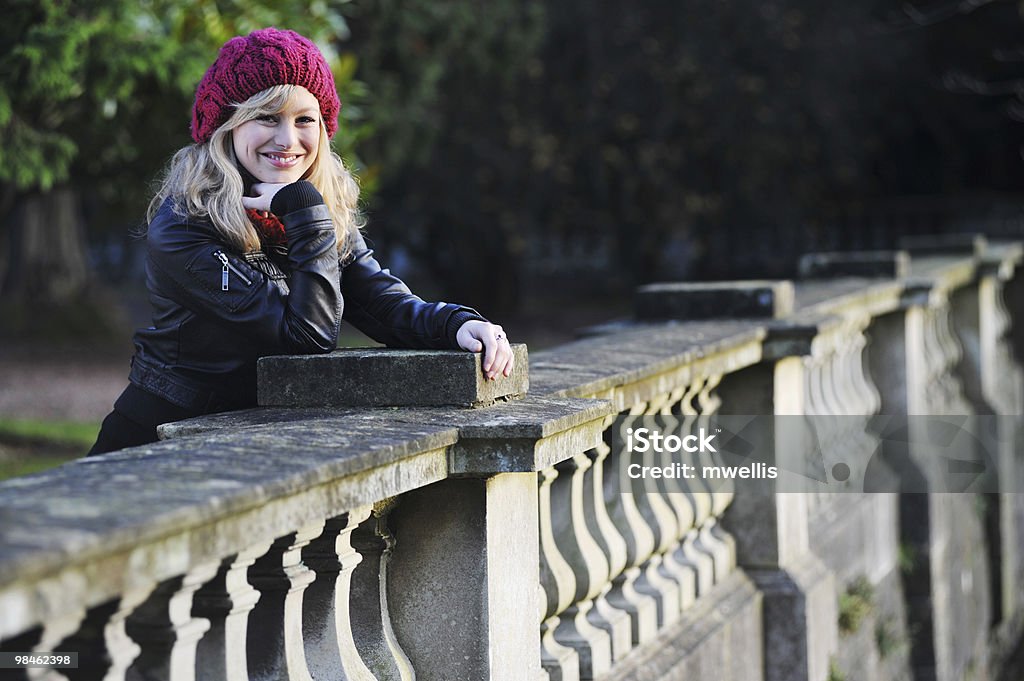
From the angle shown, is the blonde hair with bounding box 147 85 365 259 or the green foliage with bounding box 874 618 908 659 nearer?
the blonde hair with bounding box 147 85 365 259

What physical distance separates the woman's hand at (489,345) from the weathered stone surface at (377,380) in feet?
0.08

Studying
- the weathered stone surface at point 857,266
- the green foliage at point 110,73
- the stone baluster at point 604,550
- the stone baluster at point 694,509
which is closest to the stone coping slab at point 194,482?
the stone baluster at point 604,550

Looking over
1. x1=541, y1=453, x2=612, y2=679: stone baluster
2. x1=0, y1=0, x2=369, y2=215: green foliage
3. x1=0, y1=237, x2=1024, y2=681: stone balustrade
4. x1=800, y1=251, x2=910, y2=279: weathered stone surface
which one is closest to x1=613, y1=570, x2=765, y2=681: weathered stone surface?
x1=0, y1=237, x2=1024, y2=681: stone balustrade

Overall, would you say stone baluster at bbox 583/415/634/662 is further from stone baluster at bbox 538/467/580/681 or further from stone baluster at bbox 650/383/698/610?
stone baluster at bbox 650/383/698/610

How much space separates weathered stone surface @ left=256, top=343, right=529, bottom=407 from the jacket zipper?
0.69 feet

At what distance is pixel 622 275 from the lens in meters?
26.0

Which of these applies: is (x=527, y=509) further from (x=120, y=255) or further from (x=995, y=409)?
(x=120, y=255)

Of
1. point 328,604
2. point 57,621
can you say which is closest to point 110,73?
point 328,604

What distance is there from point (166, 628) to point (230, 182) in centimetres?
130

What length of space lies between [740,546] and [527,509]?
6.55 ft

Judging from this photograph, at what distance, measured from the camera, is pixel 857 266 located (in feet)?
23.9

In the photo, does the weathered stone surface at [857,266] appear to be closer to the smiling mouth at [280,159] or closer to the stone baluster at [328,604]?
the smiling mouth at [280,159]

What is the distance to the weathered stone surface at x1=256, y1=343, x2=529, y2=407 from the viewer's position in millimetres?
2594

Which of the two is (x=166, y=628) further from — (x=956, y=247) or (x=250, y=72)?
(x=956, y=247)
